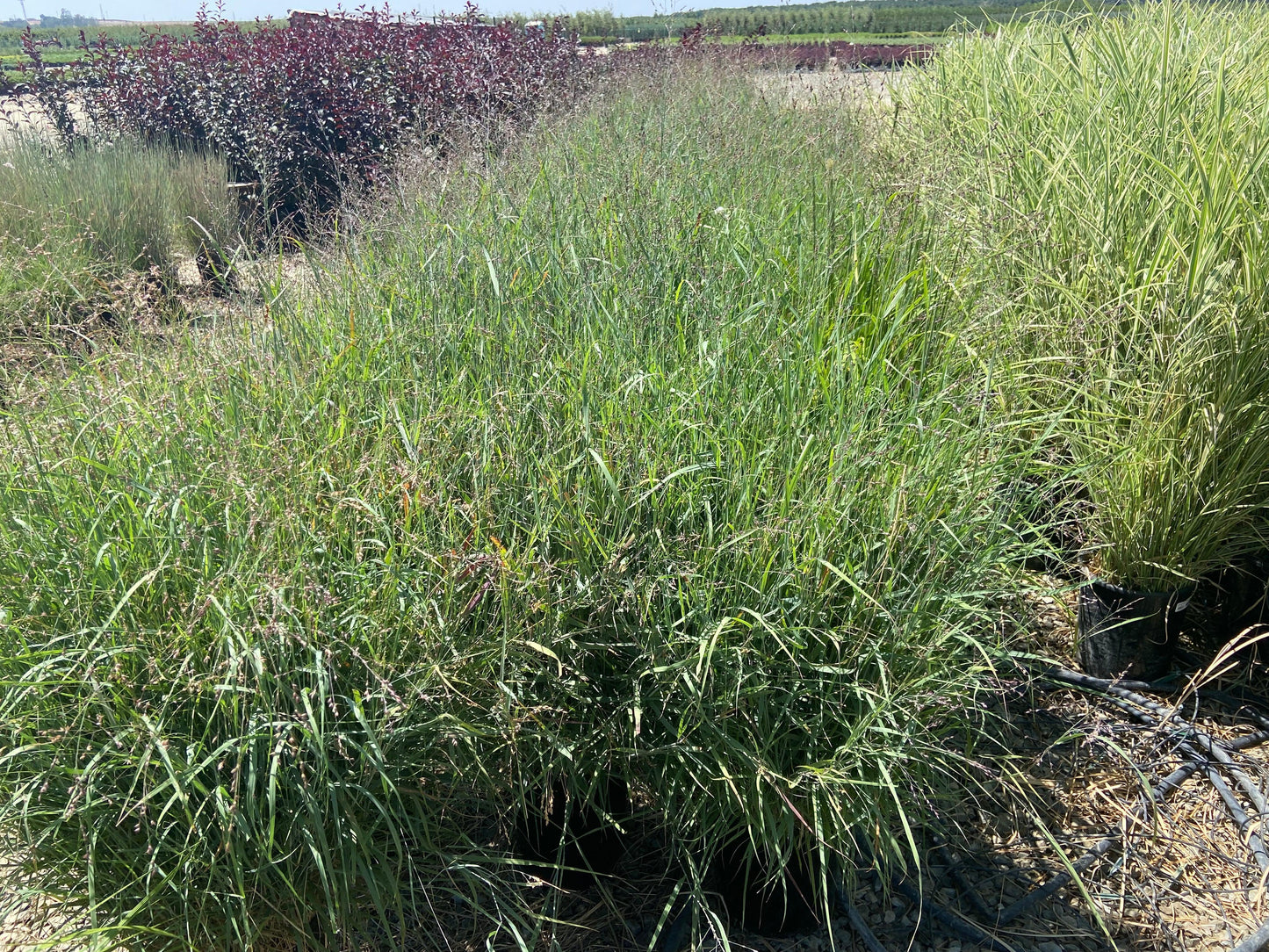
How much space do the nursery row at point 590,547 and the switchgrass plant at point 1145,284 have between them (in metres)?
0.02

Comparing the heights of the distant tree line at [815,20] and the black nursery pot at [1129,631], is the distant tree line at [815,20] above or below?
above

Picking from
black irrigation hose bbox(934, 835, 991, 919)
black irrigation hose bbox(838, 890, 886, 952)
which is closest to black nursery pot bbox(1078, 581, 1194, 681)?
black irrigation hose bbox(934, 835, 991, 919)

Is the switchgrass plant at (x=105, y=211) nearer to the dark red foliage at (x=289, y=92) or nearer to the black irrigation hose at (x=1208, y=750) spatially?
the dark red foliage at (x=289, y=92)

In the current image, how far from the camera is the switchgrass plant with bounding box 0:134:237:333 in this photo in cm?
426

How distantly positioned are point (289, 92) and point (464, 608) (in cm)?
670

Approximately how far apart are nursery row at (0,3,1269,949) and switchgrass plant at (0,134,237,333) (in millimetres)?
2050

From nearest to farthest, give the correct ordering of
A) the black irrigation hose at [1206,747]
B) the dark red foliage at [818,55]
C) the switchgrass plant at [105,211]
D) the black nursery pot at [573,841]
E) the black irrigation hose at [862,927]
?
1. the black irrigation hose at [862,927]
2. the black nursery pot at [573,841]
3. the black irrigation hose at [1206,747]
4. the switchgrass plant at [105,211]
5. the dark red foliage at [818,55]

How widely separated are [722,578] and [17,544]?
1255mm

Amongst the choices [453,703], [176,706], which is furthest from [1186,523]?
[176,706]

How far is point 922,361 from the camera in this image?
2.41 m

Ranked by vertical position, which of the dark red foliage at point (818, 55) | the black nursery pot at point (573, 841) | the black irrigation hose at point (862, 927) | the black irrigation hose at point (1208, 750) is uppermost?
the dark red foliage at point (818, 55)

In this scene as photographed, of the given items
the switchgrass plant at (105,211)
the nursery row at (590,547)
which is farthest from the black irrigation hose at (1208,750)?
the switchgrass plant at (105,211)

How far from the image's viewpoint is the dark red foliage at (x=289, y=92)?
6758 millimetres

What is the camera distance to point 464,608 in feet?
5.30
